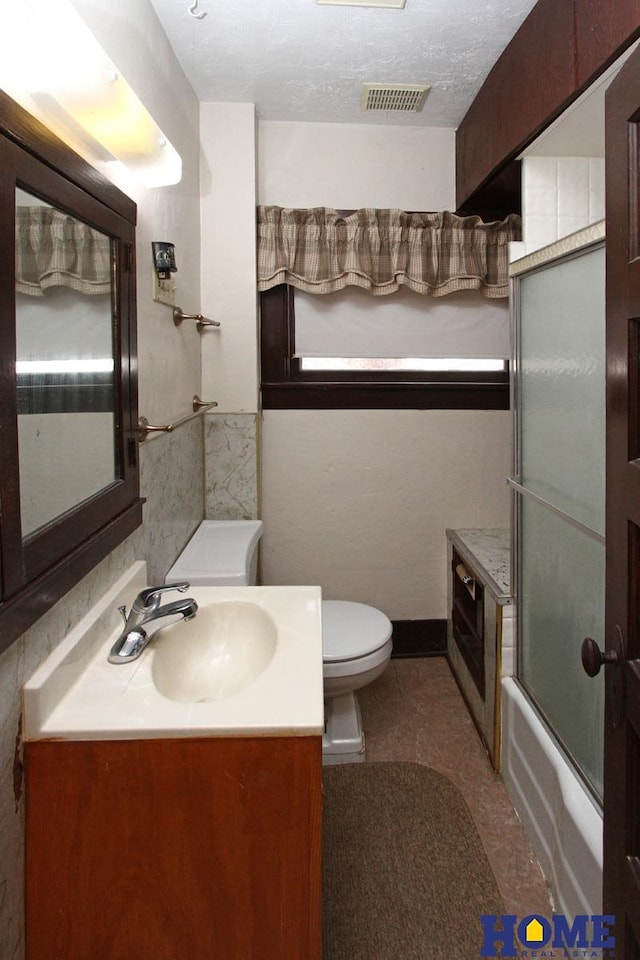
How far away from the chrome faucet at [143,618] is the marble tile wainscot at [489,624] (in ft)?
3.60

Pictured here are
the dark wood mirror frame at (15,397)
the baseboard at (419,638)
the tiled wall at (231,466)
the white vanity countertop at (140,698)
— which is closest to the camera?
the dark wood mirror frame at (15,397)

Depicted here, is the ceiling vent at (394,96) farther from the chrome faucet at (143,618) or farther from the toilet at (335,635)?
the chrome faucet at (143,618)

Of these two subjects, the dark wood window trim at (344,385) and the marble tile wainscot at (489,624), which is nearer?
the marble tile wainscot at (489,624)

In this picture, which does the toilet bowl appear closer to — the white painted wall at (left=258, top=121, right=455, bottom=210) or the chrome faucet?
the chrome faucet

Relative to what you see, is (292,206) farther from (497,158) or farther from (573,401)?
(573,401)

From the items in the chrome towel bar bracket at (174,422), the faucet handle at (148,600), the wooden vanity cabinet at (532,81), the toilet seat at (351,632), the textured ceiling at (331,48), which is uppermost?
the textured ceiling at (331,48)

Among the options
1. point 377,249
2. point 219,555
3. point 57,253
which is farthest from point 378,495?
point 57,253

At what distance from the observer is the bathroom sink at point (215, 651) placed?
1343 millimetres

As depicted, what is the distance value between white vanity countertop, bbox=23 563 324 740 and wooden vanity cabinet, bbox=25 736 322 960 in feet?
0.07

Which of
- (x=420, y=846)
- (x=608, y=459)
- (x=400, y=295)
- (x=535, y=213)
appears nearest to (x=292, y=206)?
(x=400, y=295)

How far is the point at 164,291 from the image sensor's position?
1.88m

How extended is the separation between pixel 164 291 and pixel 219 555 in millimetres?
898

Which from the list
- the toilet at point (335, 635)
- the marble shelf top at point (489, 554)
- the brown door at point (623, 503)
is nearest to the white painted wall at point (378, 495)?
the marble shelf top at point (489, 554)

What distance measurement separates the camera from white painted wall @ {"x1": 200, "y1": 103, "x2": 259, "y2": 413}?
2.46 meters
